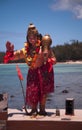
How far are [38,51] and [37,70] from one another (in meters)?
0.32

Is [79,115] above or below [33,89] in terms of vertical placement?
below

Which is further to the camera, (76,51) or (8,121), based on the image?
(76,51)

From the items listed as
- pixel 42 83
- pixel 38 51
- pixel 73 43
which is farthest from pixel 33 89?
pixel 73 43

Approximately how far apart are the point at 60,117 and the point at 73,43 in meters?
77.6

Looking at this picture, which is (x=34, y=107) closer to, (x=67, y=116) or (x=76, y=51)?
(x=67, y=116)

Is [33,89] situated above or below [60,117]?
above

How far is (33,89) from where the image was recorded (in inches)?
265

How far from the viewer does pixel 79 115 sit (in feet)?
22.3

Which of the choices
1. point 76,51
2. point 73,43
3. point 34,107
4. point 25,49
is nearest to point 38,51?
point 25,49
